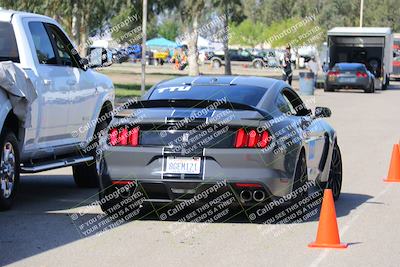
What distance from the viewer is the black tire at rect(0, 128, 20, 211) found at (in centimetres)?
1011

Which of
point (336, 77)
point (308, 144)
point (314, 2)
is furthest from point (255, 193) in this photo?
point (314, 2)

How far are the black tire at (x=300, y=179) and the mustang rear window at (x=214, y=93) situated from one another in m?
0.76

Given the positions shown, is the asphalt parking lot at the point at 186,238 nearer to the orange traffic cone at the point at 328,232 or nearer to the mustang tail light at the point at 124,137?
the orange traffic cone at the point at 328,232

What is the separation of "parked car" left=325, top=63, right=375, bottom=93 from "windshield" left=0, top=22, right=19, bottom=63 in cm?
3316

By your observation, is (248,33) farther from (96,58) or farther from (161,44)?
(96,58)

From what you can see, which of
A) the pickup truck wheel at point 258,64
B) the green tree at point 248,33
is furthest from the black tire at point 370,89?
the green tree at point 248,33

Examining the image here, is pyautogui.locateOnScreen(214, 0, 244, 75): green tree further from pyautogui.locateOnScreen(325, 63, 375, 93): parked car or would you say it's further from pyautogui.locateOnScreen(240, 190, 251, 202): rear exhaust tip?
pyautogui.locateOnScreen(240, 190, 251, 202): rear exhaust tip

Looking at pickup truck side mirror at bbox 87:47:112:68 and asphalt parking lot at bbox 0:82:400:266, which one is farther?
pickup truck side mirror at bbox 87:47:112:68

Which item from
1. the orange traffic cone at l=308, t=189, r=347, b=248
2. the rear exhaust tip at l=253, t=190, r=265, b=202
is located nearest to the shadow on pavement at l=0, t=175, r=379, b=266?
the rear exhaust tip at l=253, t=190, r=265, b=202

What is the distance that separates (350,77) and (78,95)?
32.5m

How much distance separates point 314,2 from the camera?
107 meters

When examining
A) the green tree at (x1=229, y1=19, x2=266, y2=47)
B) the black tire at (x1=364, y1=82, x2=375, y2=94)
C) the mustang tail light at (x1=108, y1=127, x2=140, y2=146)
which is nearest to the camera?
the mustang tail light at (x1=108, y1=127, x2=140, y2=146)

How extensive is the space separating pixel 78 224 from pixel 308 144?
2.59 m

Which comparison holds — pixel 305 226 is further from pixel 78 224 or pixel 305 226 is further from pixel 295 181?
pixel 78 224
